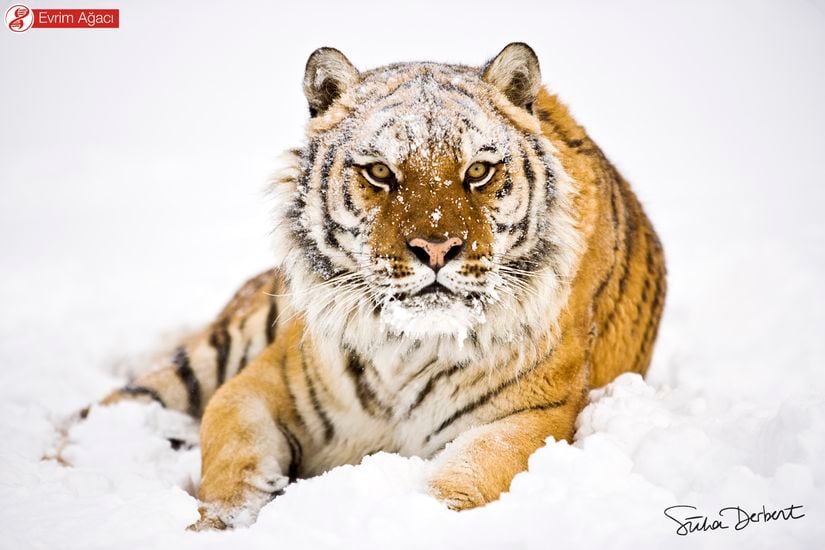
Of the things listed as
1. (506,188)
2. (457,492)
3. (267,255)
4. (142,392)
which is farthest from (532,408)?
(267,255)

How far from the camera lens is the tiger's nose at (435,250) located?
6.70 ft

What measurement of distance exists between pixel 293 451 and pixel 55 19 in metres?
3.10

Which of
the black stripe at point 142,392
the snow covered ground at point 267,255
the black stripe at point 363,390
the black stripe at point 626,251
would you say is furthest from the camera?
the black stripe at point 142,392

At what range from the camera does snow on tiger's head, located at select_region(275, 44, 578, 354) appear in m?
2.14

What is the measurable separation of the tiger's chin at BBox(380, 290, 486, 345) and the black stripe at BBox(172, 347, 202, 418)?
4.63 ft

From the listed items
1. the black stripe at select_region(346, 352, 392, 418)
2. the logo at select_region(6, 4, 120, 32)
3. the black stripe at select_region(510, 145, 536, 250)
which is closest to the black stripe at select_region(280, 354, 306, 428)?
the black stripe at select_region(346, 352, 392, 418)

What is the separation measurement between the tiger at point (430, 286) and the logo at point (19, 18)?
99.4 inches

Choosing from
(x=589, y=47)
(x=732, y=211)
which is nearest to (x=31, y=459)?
(x=732, y=211)

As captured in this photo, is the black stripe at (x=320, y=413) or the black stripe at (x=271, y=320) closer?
the black stripe at (x=320, y=413)

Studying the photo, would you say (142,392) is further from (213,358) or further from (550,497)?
(550,497)

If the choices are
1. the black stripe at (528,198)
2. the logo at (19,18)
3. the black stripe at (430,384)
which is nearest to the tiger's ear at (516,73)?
the black stripe at (528,198)

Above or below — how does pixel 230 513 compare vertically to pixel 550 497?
below

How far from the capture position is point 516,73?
2490 mm

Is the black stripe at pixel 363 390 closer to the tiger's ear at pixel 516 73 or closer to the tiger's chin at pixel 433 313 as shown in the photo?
the tiger's chin at pixel 433 313
